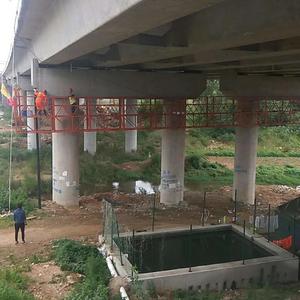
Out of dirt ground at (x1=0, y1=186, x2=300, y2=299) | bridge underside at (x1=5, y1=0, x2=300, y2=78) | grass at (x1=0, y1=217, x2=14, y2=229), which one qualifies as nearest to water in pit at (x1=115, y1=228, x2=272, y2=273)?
dirt ground at (x1=0, y1=186, x2=300, y2=299)

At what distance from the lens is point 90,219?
18781 millimetres

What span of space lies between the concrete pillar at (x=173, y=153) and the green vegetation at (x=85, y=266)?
818 cm

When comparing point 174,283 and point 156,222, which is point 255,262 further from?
point 156,222

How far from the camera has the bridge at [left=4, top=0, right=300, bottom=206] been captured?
724 cm

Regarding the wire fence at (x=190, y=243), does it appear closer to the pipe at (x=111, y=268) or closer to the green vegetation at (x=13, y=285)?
the pipe at (x=111, y=268)

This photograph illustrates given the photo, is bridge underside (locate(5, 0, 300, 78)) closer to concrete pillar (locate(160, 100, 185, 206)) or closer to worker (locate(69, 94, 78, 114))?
worker (locate(69, 94, 78, 114))

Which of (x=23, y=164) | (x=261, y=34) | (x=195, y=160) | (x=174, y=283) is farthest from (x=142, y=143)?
(x=261, y=34)

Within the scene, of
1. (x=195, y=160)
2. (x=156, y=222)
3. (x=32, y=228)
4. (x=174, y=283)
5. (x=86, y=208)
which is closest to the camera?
(x=174, y=283)

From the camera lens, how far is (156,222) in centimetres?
1878

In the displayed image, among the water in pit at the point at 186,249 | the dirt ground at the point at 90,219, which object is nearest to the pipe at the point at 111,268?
the water in pit at the point at 186,249

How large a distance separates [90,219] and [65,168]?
2.91m

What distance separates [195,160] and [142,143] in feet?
29.5

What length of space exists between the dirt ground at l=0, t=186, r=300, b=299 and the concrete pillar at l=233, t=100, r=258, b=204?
33.1 inches

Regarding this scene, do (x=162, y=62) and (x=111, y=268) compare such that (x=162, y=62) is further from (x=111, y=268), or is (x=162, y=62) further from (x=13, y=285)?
(x=13, y=285)
